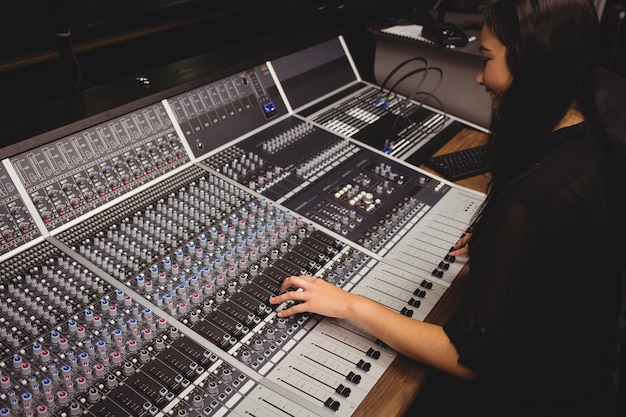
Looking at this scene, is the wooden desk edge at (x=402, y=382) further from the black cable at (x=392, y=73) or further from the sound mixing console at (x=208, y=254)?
the black cable at (x=392, y=73)

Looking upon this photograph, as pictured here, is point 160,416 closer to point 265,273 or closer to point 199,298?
point 199,298

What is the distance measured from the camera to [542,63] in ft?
4.17

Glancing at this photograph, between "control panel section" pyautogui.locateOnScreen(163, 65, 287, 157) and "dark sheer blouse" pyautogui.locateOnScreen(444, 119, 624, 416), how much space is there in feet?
3.86

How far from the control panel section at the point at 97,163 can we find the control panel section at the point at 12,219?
33mm

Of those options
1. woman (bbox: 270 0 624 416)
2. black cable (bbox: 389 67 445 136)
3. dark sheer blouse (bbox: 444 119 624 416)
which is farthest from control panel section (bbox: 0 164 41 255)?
black cable (bbox: 389 67 445 136)

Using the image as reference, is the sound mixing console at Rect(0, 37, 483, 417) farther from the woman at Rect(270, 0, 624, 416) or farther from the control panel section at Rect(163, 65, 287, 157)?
the woman at Rect(270, 0, 624, 416)

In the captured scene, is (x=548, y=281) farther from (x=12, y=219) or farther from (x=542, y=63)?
(x=12, y=219)

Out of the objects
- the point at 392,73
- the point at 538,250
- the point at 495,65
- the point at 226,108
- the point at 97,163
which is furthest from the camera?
the point at 392,73

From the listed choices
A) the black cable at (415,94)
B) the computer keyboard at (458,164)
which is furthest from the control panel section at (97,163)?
the black cable at (415,94)

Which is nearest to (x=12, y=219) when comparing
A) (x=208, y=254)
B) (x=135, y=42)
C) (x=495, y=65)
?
(x=208, y=254)

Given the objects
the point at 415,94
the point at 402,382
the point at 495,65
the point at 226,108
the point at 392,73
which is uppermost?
the point at 495,65

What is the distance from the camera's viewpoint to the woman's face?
1351 mm

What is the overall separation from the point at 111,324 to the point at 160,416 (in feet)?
0.93

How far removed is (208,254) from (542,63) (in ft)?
3.26
